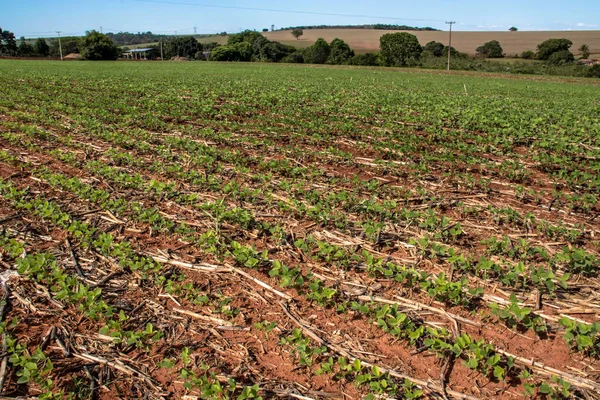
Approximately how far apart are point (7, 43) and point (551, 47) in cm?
10559

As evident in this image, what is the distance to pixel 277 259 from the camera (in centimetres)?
457

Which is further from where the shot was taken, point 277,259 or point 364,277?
point 277,259

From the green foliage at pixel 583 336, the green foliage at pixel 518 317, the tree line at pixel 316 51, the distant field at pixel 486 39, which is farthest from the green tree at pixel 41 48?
the green foliage at pixel 583 336

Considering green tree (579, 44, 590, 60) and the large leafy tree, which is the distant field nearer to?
green tree (579, 44, 590, 60)

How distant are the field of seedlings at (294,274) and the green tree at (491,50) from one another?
8816 centimetres

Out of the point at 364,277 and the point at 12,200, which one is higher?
the point at 12,200

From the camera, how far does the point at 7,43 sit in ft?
302

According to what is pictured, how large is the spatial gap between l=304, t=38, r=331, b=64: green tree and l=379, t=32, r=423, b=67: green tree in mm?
11300

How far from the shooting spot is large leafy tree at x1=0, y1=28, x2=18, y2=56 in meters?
90.8

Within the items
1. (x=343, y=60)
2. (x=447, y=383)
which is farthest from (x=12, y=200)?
(x=343, y=60)

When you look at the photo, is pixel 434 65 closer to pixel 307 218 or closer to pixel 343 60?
pixel 343 60

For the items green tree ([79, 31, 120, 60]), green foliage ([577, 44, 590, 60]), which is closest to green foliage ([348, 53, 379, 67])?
green foliage ([577, 44, 590, 60])

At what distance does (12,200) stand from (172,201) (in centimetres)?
209

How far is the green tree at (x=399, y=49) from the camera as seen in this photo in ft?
252
